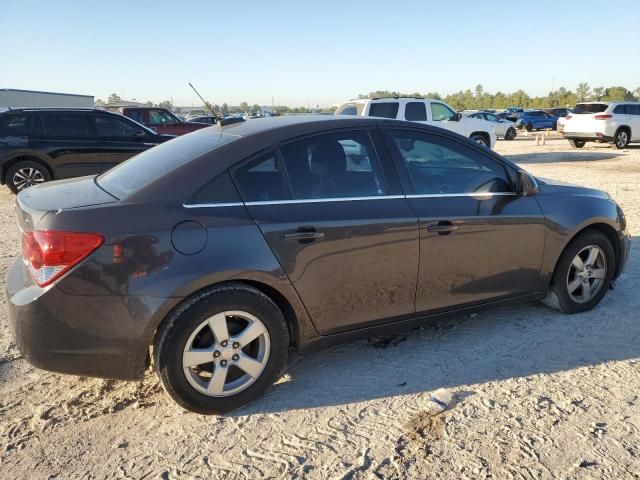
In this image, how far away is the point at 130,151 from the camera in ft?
33.8

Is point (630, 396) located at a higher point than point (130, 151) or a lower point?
lower

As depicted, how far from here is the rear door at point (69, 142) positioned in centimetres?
984

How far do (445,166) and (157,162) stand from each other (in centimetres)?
194

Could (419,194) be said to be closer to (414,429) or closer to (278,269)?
(278,269)

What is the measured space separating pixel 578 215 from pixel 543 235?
391 millimetres

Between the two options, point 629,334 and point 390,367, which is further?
point 629,334

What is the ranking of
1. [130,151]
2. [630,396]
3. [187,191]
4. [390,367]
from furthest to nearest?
1. [130,151]
2. [390,367]
3. [630,396]
4. [187,191]

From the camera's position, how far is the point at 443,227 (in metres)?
3.41

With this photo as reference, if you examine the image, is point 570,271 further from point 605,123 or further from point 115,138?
point 605,123

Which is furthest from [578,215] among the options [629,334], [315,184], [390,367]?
[315,184]

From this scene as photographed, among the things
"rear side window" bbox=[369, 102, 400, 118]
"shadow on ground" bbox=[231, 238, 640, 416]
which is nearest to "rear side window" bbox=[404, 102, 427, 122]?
"rear side window" bbox=[369, 102, 400, 118]

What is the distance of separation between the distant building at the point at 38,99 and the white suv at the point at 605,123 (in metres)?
33.1

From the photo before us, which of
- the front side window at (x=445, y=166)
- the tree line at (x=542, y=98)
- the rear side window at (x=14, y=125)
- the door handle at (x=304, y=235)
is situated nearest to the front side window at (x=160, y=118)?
the rear side window at (x=14, y=125)

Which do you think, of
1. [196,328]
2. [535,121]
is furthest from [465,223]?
A: [535,121]
